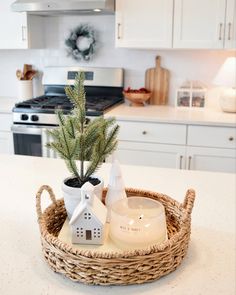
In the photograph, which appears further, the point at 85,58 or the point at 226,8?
the point at 85,58

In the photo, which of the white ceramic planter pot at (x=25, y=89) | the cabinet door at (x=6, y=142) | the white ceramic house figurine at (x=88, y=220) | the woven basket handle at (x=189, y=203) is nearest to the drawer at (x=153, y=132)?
the cabinet door at (x=6, y=142)

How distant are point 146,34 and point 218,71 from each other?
73 centimetres

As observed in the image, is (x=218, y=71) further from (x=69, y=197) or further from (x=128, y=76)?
(x=69, y=197)

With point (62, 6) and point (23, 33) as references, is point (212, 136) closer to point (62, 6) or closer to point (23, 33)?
point (62, 6)

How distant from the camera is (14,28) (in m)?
3.36

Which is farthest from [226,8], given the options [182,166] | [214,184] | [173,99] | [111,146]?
[111,146]

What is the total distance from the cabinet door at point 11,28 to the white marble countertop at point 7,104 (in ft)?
1.63

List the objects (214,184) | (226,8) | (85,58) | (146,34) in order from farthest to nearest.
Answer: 1. (85,58)
2. (146,34)
3. (226,8)
4. (214,184)

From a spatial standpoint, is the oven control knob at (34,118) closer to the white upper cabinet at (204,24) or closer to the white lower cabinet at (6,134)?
the white lower cabinet at (6,134)

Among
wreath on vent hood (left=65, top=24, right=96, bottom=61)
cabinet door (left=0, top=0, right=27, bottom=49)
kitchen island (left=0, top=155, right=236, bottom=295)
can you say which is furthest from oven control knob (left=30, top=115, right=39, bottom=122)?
kitchen island (left=0, top=155, right=236, bottom=295)

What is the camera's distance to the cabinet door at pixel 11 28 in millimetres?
3346

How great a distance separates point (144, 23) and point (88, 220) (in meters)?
2.43

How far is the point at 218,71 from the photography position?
338 centimetres

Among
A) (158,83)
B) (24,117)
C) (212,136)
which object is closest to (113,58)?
(158,83)
